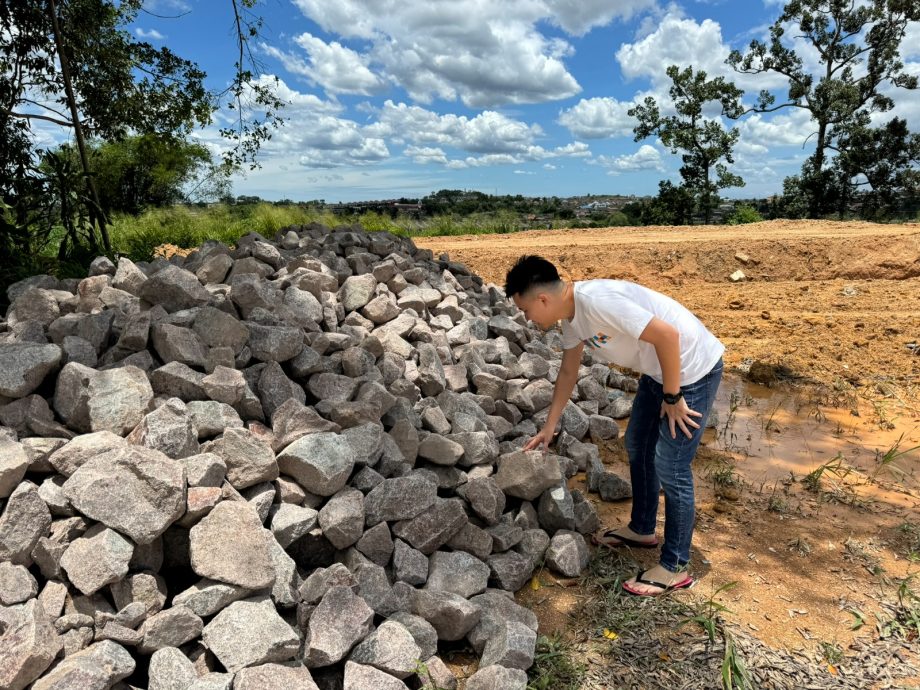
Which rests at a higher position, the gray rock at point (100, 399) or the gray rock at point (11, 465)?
the gray rock at point (100, 399)

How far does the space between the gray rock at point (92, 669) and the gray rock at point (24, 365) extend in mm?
1353

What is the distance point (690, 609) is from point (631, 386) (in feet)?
9.68

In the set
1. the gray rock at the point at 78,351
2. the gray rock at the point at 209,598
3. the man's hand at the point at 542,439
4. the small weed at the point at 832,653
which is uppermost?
the gray rock at the point at 78,351

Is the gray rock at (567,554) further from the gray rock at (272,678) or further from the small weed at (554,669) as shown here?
the gray rock at (272,678)

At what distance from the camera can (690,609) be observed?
2619mm

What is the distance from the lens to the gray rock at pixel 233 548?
221cm

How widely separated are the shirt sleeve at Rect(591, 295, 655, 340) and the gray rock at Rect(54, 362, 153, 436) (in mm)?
2046

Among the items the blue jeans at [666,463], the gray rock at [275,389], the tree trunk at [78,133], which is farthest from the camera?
the tree trunk at [78,133]

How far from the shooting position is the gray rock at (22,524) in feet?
7.14

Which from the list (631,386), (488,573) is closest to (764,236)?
(631,386)

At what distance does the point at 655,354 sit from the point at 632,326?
0.29 metres

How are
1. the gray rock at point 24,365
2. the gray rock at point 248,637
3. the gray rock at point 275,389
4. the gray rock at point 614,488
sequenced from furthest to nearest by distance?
the gray rock at point 614,488 < the gray rock at point 275,389 < the gray rock at point 24,365 < the gray rock at point 248,637

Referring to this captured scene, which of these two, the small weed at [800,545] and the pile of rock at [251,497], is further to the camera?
the small weed at [800,545]

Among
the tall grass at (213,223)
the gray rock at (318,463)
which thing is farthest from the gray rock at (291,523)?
the tall grass at (213,223)
